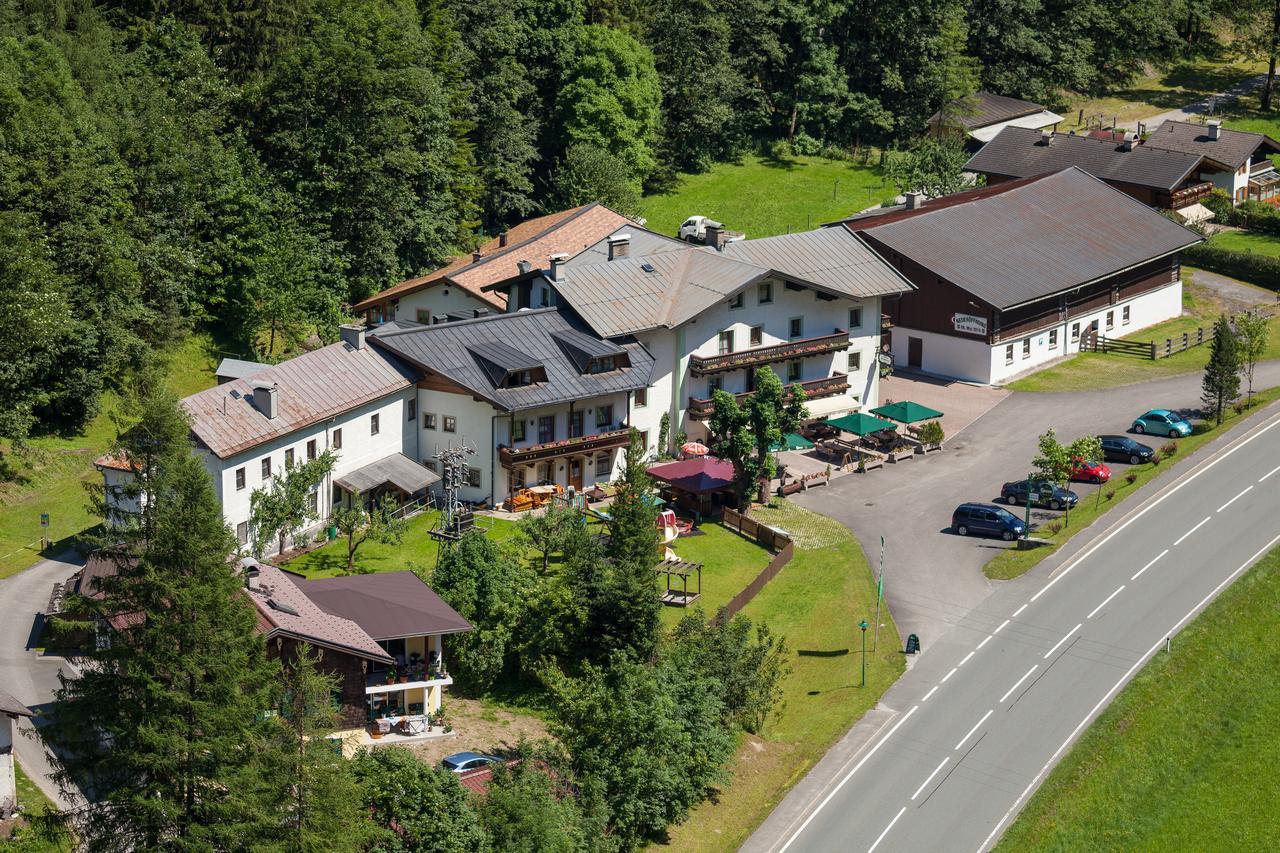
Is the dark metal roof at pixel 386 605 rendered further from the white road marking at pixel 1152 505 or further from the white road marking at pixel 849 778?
the white road marking at pixel 1152 505

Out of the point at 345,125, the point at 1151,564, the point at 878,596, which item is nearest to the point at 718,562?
the point at 878,596

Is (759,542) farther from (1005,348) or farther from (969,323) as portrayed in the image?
(1005,348)

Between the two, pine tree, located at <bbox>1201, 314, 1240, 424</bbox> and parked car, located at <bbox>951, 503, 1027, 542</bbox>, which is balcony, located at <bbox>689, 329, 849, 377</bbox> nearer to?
parked car, located at <bbox>951, 503, 1027, 542</bbox>

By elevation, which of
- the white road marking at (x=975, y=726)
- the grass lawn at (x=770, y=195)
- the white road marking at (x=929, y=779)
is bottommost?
the white road marking at (x=929, y=779)

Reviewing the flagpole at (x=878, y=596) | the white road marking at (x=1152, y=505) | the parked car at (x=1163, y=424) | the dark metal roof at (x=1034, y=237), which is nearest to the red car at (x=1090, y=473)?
the white road marking at (x=1152, y=505)

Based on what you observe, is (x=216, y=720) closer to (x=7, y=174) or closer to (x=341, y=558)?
(x=341, y=558)

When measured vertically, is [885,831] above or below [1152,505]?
below

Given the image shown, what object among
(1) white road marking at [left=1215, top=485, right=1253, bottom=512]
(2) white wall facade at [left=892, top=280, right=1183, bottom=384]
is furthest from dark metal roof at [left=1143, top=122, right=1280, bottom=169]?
(1) white road marking at [left=1215, top=485, right=1253, bottom=512]
